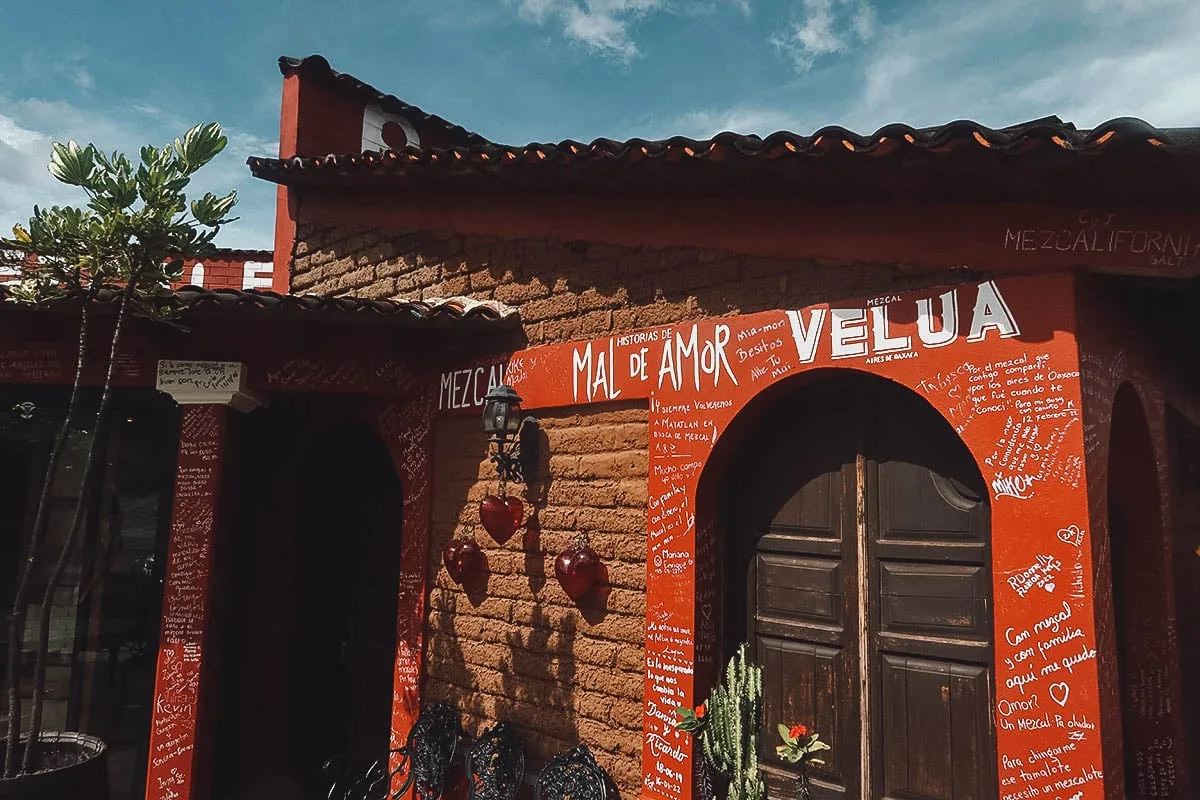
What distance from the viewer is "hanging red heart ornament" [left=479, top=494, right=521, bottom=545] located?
15.4 feet

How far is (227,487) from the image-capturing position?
18.1 feet

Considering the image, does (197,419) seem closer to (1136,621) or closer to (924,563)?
(924,563)

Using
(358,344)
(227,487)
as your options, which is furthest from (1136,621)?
(227,487)

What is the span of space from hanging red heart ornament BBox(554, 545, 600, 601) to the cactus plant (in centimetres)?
88

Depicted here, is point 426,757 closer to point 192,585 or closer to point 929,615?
point 192,585

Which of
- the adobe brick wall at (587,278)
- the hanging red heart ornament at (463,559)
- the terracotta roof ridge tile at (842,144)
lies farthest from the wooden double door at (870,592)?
the hanging red heart ornament at (463,559)

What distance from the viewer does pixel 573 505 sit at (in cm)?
452

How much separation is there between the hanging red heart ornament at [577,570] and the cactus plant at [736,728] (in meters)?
0.88

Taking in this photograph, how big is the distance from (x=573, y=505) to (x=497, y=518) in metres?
0.48

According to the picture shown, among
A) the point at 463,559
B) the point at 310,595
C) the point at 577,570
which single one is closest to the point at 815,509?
the point at 577,570

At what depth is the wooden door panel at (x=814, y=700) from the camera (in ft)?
12.0

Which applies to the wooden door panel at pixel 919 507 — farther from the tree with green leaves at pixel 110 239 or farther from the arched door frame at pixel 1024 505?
the tree with green leaves at pixel 110 239

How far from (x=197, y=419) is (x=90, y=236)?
1.42 meters

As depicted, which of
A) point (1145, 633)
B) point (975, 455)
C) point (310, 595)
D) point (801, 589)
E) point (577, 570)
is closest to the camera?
point (975, 455)
